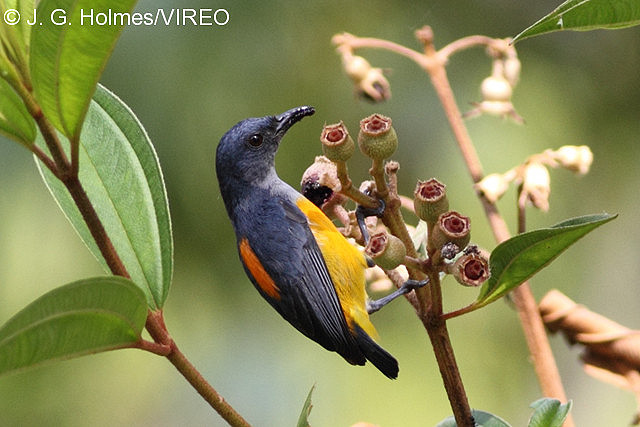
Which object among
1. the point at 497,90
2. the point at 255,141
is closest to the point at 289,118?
the point at 255,141

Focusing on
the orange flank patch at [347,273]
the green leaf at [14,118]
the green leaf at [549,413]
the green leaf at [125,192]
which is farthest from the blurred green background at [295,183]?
the green leaf at [14,118]

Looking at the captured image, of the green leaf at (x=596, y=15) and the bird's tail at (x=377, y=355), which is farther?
the bird's tail at (x=377, y=355)

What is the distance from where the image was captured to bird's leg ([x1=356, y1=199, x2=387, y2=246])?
103 centimetres

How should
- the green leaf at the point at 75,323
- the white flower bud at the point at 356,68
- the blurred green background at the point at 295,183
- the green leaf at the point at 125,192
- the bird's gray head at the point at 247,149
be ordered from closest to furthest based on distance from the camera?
the green leaf at the point at 75,323 < the green leaf at the point at 125,192 < the white flower bud at the point at 356,68 < the bird's gray head at the point at 247,149 < the blurred green background at the point at 295,183

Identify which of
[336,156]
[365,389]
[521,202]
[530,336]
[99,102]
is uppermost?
[99,102]

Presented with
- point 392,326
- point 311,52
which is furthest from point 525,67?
point 392,326

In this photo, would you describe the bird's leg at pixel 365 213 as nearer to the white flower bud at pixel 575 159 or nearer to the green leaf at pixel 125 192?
the green leaf at pixel 125 192

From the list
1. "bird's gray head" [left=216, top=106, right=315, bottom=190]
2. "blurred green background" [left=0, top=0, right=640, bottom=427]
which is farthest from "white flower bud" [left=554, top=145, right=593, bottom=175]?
"blurred green background" [left=0, top=0, right=640, bottom=427]

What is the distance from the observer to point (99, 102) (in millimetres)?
1146

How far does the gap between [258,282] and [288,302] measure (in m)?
0.09

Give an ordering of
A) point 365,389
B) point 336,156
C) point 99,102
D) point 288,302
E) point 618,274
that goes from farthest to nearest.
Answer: point 618,274
point 365,389
point 288,302
point 99,102
point 336,156

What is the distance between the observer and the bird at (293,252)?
1.54 metres

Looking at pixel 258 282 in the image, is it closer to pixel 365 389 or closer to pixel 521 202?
pixel 521 202

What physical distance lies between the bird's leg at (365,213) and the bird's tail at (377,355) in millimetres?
412
